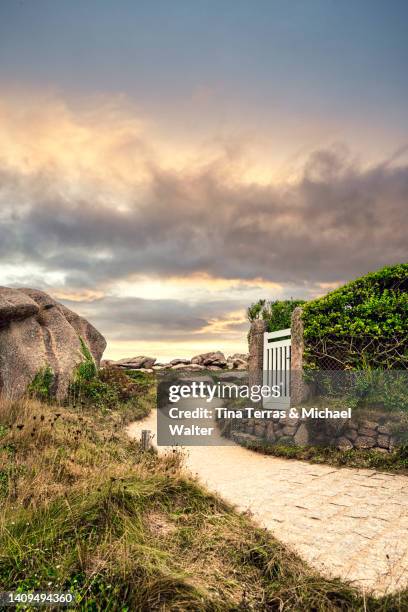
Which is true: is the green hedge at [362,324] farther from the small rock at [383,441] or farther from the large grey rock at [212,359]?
the large grey rock at [212,359]

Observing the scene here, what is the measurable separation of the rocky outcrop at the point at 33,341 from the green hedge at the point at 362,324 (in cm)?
653

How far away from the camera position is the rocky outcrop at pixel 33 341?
11.4m

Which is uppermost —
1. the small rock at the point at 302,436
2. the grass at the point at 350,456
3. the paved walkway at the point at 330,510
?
the small rock at the point at 302,436

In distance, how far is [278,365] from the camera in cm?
1191

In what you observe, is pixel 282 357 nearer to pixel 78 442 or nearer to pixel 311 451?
pixel 311 451

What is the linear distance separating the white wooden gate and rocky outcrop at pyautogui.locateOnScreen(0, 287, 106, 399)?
5303mm

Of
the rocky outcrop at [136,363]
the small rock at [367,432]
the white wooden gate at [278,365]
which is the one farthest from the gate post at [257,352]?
the rocky outcrop at [136,363]

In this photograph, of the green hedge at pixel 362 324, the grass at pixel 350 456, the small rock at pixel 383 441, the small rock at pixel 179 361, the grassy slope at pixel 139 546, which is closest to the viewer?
the grassy slope at pixel 139 546

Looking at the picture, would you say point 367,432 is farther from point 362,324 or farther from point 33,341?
point 33,341

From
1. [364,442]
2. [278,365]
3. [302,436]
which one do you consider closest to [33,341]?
[278,365]

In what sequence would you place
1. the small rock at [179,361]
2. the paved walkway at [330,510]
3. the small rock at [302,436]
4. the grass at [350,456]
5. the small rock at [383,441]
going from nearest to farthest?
1. the paved walkway at [330,510]
2. the grass at [350,456]
3. the small rock at [383,441]
4. the small rock at [302,436]
5. the small rock at [179,361]

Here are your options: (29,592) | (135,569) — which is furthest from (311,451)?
(29,592)

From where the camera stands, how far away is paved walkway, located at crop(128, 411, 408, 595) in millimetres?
4281

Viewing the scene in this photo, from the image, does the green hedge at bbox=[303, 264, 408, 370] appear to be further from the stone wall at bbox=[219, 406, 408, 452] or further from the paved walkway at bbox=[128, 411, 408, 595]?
the paved walkway at bbox=[128, 411, 408, 595]
